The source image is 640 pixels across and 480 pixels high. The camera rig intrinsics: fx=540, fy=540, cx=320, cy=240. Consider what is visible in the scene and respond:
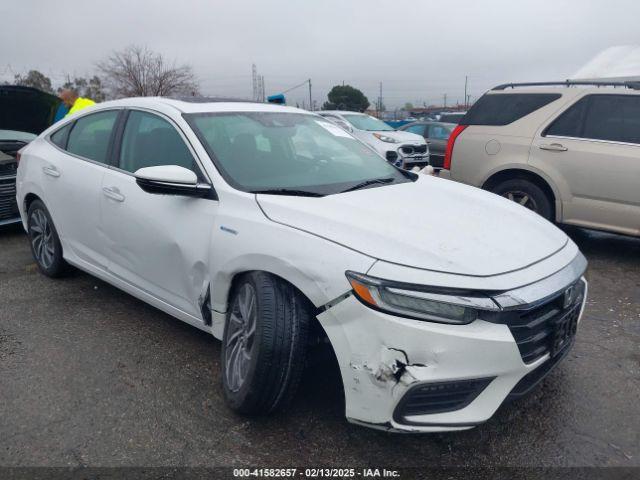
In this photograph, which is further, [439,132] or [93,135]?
[439,132]

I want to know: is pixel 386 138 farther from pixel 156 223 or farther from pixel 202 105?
pixel 156 223

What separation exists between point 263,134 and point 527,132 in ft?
11.5

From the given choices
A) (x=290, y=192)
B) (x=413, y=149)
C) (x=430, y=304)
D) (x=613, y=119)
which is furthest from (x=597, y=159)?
→ (x=413, y=149)

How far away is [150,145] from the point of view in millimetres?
3449

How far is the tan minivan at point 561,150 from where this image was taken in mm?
5168

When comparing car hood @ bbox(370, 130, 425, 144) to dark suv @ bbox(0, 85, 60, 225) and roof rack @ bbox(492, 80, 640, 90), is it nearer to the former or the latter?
roof rack @ bbox(492, 80, 640, 90)

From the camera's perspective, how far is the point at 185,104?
3.48 m

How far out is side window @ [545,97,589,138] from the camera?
18.1 feet

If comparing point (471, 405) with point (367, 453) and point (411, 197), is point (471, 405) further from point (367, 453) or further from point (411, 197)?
point (411, 197)

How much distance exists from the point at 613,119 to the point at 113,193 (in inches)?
187

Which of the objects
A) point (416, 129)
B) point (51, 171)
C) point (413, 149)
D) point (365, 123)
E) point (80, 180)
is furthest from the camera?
point (416, 129)

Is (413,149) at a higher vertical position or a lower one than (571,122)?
lower

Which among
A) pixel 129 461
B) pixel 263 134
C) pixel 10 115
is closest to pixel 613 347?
pixel 263 134

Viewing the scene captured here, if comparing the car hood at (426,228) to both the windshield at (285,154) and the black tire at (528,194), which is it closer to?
the windshield at (285,154)
